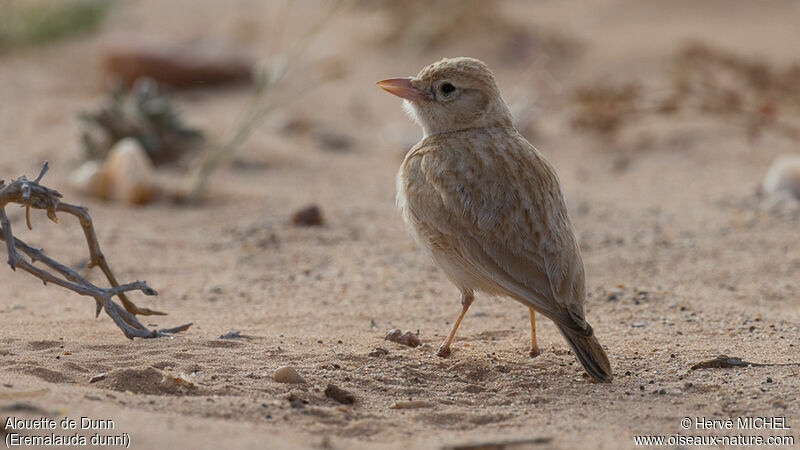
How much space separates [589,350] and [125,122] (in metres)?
5.46

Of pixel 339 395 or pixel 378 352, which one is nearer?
pixel 339 395

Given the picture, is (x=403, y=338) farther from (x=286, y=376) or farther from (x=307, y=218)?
(x=307, y=218)

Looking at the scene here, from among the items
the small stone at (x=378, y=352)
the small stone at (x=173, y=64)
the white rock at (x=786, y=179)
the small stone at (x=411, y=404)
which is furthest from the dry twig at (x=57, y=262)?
the small stone at (x=173, y=64)

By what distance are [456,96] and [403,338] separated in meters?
1.31

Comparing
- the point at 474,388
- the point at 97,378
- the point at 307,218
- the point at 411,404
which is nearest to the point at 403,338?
the point at 474,388

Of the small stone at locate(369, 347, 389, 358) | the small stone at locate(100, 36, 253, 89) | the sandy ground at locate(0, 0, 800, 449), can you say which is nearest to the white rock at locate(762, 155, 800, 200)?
the sandy ground at locate(0, 0, 800, 449)

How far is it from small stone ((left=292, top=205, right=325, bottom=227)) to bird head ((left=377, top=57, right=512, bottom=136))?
2.00m

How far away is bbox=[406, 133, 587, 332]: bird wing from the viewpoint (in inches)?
153

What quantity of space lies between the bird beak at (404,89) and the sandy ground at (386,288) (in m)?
1.16

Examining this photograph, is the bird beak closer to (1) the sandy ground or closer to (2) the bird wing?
(2) the bird wing

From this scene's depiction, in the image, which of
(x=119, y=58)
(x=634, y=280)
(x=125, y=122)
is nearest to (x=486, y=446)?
(x=634, y=280)

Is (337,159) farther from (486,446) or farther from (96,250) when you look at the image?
(486,446)

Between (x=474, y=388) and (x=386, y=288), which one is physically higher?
(x=386, y=288)

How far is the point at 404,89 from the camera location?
A: 4914mm
